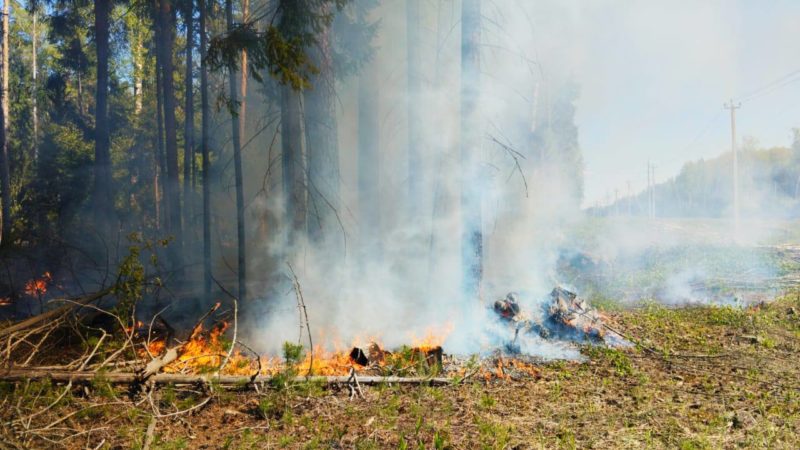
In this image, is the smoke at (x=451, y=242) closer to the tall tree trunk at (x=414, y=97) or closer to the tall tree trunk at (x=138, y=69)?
the tall tree trunk at (x=414, y=97)

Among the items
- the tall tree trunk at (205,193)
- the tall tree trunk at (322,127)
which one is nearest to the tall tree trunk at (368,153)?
the tall tree trunk at (205,193)

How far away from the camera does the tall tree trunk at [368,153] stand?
20.5 metres

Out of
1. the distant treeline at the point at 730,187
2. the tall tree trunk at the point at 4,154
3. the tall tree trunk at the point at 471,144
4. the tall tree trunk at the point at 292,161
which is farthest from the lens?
the distant treeline at the point at 730,187

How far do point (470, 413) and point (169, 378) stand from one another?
3426mm

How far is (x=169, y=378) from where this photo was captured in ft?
17.4

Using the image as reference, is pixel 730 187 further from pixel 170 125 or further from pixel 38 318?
pixel 38 318

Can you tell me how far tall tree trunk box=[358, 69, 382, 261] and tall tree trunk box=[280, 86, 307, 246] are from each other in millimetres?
8521

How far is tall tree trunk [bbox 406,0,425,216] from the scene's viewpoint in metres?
13.1

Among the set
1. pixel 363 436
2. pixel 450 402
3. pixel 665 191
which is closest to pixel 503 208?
pixel 450 402

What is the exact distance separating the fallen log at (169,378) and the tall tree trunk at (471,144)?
352cm

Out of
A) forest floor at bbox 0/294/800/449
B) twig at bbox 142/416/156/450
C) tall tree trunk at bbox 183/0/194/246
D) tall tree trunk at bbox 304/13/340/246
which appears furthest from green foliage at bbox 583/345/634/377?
tall tree trunk at bbox 183/0/194/246

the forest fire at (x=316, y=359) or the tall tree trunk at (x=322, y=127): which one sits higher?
the tall tree trunk at (x=322, y=127)

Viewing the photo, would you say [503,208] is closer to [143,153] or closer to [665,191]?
[143,153]

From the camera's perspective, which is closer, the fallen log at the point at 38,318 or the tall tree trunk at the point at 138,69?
the fallen log at the point at 38,318
